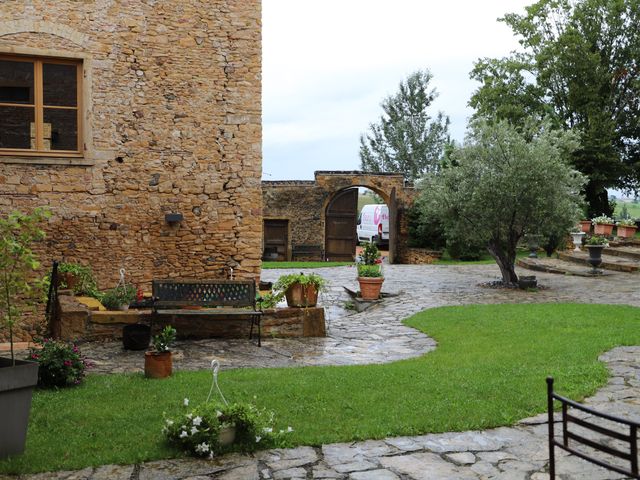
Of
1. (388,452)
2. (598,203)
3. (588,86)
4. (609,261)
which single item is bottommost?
(388,452)

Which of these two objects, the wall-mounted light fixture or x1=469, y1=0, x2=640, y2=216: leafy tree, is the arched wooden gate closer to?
x1=469, y1=0, x2=640, y2=216: leafy tree

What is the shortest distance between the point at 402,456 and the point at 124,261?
7202 millimetres

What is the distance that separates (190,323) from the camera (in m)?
8.88

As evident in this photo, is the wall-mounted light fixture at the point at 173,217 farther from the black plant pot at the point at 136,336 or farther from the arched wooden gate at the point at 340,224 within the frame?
the arched wooden gate at the point at 340,224

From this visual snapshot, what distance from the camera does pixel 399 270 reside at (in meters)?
19.7

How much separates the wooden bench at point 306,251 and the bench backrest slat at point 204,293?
1593cm

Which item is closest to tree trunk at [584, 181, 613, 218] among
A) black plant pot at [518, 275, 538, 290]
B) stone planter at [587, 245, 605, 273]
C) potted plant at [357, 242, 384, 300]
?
stone planter at [587, 245, 605, 273]

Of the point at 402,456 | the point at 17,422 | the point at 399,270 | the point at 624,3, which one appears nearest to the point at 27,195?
the point at 17,422

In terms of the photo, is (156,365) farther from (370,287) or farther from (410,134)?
(410,134)

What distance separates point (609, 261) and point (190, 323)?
47.3ft

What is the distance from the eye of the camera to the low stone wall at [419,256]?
946 inches

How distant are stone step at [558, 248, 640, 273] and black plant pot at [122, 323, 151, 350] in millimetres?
14257

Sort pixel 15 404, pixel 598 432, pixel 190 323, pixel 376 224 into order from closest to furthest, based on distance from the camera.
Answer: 1. pixel 598 432
2. pixel 15 404
3. pixel 190 323
4. pixel 376 224

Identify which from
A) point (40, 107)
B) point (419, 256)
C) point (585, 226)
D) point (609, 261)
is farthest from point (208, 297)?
point (585, 226)
